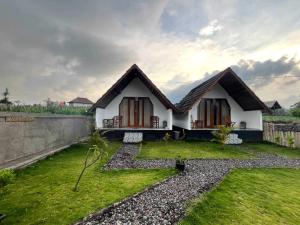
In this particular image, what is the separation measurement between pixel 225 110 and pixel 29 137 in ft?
51.9

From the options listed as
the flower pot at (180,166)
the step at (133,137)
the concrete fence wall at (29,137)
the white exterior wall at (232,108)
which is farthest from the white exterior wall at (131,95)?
the flower pot at (180,166)

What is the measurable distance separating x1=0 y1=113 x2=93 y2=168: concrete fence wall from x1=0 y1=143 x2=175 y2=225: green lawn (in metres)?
0.63

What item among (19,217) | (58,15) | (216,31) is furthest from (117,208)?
(216,31)

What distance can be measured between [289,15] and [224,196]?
42.9 feet

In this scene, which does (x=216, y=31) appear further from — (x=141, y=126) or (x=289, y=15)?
(x=141, y=126)

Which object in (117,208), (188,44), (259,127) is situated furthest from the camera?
(259,127)

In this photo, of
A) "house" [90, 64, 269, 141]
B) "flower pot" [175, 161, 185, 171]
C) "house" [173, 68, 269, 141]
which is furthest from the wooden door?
"flower pot" [175, 161, 185, 171]

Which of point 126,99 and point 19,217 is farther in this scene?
point 126,99

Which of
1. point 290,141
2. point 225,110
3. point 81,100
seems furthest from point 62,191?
point 81,100

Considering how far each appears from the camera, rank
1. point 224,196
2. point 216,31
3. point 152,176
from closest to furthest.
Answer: point 224,196 → point 152,176 → point 216,31

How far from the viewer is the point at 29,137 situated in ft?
32.6

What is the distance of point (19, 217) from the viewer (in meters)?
5.01

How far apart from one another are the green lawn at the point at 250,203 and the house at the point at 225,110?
10056 millimetres

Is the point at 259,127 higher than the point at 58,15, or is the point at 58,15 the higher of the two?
the point at 58,15
